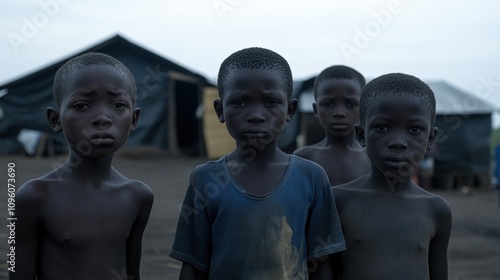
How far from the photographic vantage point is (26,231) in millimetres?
2406

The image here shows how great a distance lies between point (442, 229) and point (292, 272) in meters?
0.74

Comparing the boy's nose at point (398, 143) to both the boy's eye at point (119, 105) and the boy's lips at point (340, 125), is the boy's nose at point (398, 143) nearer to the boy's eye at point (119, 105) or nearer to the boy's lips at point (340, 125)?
the boy's eye at point (119, 105)

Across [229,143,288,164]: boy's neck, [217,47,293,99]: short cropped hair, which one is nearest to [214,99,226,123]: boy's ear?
[217,47,293,99]: short cropped hair

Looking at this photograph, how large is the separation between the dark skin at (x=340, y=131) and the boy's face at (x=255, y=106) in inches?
62.3

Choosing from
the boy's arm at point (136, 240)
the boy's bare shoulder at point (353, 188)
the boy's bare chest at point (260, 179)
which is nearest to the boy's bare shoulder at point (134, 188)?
the boy's arm at point (136, 240)

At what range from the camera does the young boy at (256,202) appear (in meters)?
2.40

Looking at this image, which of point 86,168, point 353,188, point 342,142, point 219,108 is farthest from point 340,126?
point 86,168

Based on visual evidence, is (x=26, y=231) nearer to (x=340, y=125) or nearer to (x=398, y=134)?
(x=398, y=134)

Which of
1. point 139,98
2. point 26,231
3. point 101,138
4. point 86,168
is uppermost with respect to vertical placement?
point 139,98

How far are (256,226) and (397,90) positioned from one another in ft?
2.89

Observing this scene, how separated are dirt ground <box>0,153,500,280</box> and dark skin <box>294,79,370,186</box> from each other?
1902 mm

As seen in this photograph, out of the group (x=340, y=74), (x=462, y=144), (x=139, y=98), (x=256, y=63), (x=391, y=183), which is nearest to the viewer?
(x=256, y=63)

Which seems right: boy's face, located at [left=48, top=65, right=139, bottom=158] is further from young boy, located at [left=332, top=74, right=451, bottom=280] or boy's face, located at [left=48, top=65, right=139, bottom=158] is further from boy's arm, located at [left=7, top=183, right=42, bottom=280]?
young boy, located at [left=332, top=74, right=451, bottom=280]

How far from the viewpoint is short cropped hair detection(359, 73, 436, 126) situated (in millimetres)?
2658
